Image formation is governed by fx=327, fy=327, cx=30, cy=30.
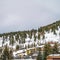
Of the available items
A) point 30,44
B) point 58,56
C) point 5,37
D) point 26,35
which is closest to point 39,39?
point 30,44

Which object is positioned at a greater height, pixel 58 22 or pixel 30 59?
pixel 58 22

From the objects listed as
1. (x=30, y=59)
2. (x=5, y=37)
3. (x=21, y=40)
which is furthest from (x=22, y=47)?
(x=30, y=59)

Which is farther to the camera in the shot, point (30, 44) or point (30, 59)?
point (30, 44)

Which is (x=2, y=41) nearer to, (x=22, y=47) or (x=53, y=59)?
(x=22, y=47)

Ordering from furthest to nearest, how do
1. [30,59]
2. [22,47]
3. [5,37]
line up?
[5,37] < [22,47] < [30,59]

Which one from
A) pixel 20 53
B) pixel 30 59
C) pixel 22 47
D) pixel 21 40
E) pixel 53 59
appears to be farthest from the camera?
pixel 21 40

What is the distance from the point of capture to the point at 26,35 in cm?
15625

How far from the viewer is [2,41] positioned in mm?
156375

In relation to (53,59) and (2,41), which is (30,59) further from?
(2,41)

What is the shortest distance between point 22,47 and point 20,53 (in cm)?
1687

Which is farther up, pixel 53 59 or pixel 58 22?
pixel 58 22

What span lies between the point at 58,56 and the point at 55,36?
88.0 m

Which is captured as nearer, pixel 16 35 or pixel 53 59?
pixel 53 59

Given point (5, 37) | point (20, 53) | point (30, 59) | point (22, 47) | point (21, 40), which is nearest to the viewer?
point (30, 59)
